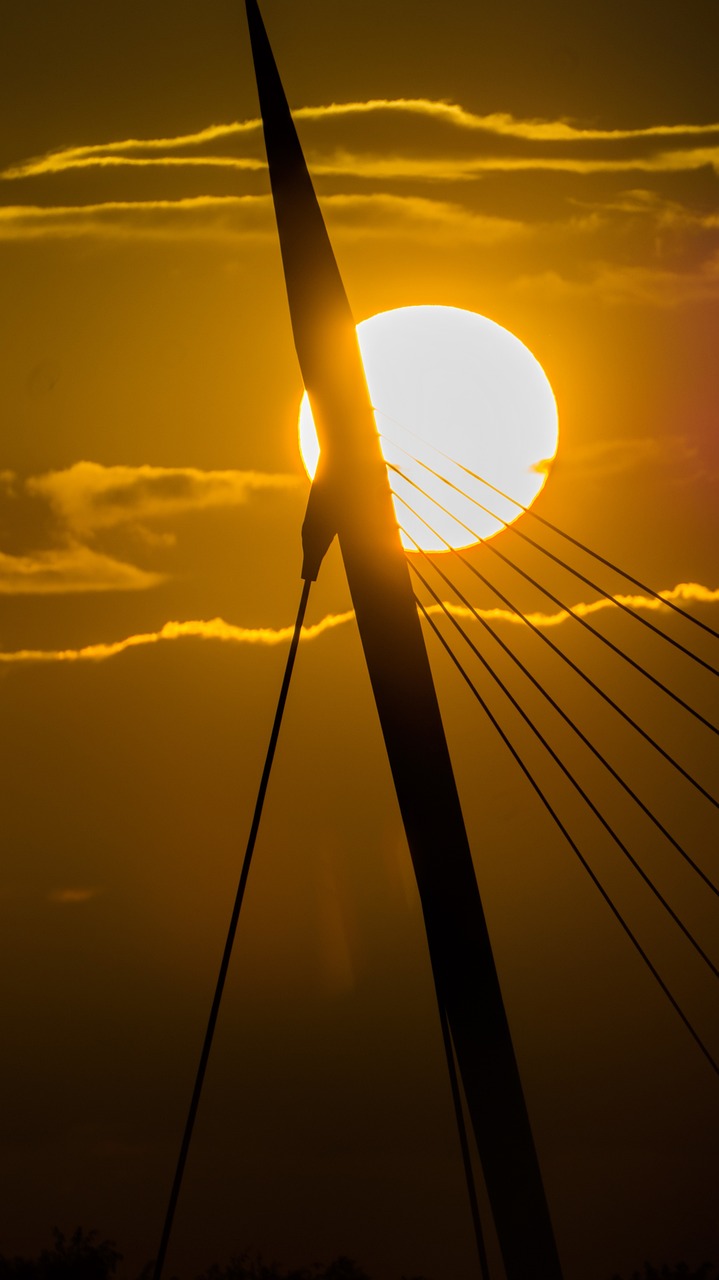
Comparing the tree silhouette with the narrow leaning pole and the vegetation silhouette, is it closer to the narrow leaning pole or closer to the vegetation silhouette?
the vegetation silhouette

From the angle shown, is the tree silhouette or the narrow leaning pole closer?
the narrow leaning pole

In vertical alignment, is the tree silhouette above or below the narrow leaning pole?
above

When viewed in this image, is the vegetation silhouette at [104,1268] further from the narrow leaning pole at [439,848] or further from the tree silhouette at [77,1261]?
the narrow leaning pole at [439,848]

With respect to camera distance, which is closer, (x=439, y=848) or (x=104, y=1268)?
(x=439, y=848)

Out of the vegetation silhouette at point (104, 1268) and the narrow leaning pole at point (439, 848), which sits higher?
the vegetation silhouette at point (104, 1268)

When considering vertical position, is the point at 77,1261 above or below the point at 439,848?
above

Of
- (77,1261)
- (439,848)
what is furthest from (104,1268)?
(439,848)

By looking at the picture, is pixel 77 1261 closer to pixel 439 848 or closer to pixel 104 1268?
pixel 104 1268

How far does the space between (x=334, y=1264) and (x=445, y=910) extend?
Answer: 17029mm

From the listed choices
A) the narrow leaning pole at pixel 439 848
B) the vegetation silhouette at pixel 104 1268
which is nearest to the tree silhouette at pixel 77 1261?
the vegetation silhouette at pixel 104 1268

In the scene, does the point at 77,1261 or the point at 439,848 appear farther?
the point at 77,1261

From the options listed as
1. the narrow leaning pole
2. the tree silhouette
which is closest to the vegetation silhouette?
the tree silhouette

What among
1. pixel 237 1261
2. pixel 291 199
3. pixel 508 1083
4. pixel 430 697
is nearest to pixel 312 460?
pixel 291 199

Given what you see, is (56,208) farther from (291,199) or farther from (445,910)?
(445,910)
